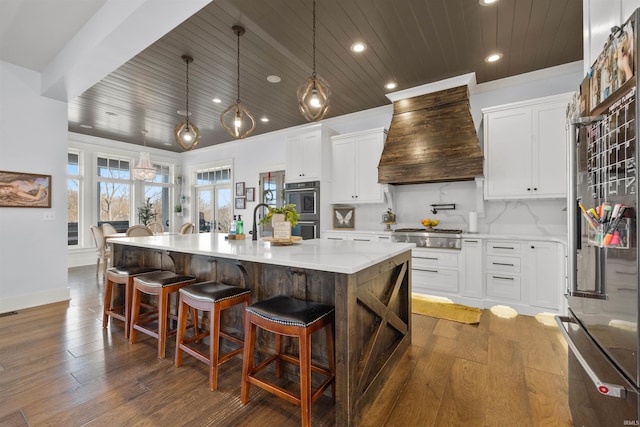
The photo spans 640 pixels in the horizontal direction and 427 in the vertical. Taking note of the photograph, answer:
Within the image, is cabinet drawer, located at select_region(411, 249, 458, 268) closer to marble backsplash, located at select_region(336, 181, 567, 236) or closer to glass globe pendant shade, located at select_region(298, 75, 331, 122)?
marble backsplash, located at select_region(336, 181, 567, 236)

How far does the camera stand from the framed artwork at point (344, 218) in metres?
5.01

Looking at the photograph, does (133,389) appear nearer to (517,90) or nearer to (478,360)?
(478,360)

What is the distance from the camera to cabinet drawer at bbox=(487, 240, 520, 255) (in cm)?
332

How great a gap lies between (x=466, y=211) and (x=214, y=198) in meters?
6.08

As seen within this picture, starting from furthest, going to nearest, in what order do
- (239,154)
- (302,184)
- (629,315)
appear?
(239,154) < (302,184) < (629,315)

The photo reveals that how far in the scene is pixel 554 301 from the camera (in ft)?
10.2

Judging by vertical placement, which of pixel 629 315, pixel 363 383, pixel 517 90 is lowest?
pixel 363 383

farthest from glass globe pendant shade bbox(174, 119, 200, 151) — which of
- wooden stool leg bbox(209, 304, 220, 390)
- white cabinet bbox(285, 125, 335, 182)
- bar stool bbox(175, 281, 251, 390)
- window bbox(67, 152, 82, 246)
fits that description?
window bbox(67, 152, 82, 246)

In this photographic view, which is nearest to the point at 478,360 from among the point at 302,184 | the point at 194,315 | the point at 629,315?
the point at 629,315

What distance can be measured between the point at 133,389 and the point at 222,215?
5.88 m

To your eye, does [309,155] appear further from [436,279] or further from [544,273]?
[544,273]

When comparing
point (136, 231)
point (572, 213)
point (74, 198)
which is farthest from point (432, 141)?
point (74, 198)

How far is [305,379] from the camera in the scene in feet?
4.88

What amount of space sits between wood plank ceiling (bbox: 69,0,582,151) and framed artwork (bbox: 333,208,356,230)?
1762mm
